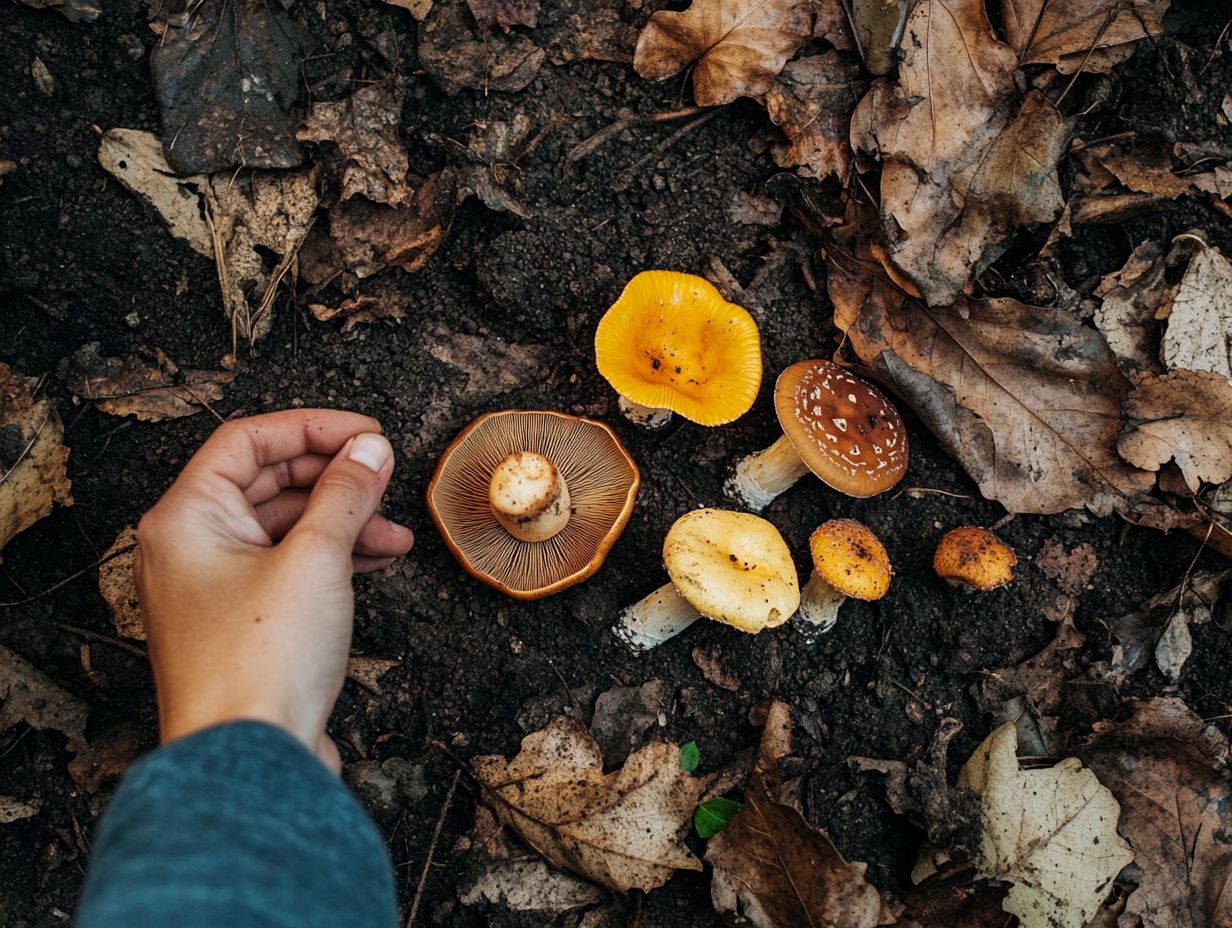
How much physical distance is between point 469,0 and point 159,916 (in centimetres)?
369

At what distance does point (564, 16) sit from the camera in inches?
163

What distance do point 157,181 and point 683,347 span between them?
7.50ft

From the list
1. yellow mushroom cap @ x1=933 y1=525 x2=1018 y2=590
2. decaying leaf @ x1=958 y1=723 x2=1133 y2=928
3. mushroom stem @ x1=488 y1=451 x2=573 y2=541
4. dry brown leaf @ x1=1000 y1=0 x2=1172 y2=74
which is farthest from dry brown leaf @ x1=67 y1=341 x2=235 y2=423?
dry brown leaf @ x1=1000 y1=0 x2=1172 y2=74

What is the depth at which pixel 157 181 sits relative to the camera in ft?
12.6

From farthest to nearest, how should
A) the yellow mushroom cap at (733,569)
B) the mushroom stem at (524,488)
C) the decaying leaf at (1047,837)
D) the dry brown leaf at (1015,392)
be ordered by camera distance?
1. the dry brown leaf at (1015,392)
2. the decaying leaf at (1047,837)
3. the mushroom stem at (524,488)
4. the yellow mushroom cap at (733,569)

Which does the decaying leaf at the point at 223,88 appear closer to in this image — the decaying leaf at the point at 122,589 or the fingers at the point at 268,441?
the fingers at the point at 268,441

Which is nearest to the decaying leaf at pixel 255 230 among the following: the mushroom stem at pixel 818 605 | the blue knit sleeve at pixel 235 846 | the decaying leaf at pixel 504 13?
the decaying leaf at pixel 504 13

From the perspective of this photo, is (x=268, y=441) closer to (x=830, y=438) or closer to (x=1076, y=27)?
(x=830, y=438)

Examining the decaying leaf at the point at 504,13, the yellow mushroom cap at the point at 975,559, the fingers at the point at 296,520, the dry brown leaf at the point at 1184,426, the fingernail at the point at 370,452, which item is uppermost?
the decaying leaf at the point at 504,13

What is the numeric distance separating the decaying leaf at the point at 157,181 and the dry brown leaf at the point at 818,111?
253 centimetres

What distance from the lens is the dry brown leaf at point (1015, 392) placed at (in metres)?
4.17

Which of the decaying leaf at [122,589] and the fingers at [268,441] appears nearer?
the fingers at [268,441]

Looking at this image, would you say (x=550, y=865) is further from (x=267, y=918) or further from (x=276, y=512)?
(x=267, y=918)

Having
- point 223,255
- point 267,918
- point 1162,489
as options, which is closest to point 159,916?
point 267,918
